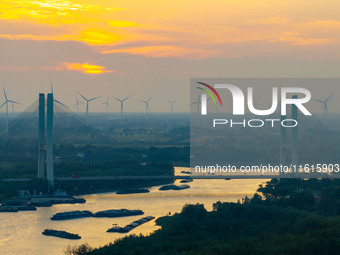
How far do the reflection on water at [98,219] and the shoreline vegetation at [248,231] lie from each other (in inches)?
25.2

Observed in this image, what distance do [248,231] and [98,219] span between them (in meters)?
2.80

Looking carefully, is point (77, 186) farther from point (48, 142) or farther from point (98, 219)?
point (98, 219)

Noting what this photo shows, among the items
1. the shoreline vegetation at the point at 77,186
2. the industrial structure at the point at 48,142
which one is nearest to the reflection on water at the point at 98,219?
the shoreline vegetation at the point at 77,186

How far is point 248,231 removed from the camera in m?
11.4

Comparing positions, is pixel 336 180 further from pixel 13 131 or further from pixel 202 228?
pixel 13 131

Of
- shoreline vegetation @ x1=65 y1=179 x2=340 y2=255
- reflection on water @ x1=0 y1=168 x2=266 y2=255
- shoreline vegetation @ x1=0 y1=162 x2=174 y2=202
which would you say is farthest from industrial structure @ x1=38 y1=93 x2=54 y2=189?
shoreline vegetation @ x1=65 y1=179 x2=340 y2=255

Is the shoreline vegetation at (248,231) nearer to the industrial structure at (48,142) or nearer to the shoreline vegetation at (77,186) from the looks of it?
the shoreline vegetation at (77,186)

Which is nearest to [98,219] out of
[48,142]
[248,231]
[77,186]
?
[248,231]

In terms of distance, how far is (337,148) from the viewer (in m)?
27.2

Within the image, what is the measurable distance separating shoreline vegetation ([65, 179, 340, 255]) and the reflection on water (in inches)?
25.2

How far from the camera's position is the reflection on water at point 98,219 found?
437 inches

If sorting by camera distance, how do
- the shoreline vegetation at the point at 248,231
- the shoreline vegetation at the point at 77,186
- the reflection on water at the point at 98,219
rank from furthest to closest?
1. the shoreline vegetation at the point at 77,186
2. the reflection on water at the point at 98,219
3. the shoreline vegetation at the point at 248,231

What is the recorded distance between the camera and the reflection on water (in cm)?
1110

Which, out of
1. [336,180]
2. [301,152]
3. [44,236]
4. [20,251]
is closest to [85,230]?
[44,236]
